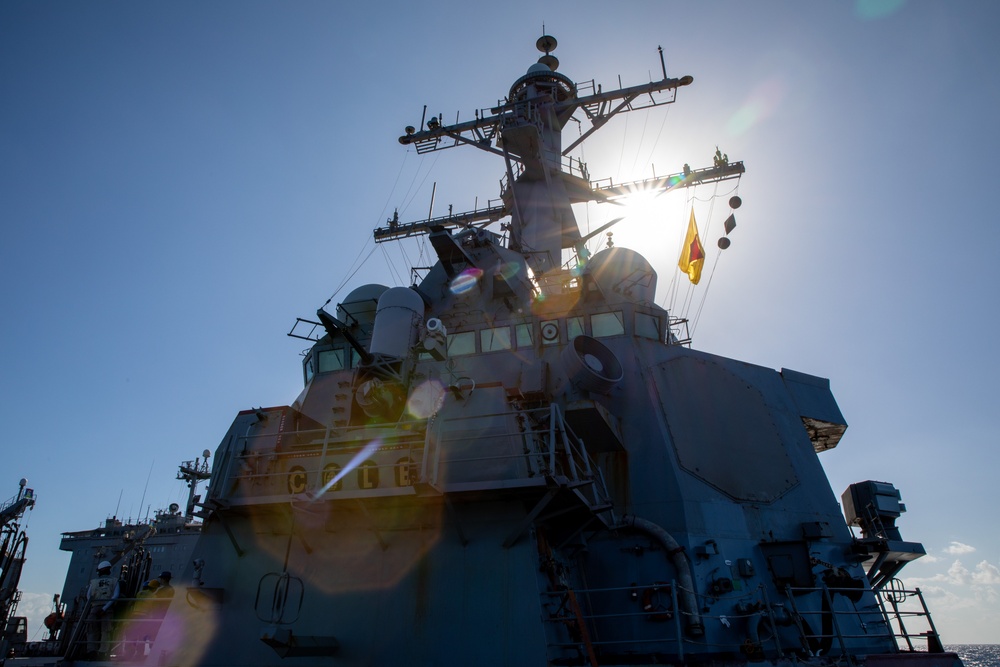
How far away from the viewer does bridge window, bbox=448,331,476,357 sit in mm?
13742

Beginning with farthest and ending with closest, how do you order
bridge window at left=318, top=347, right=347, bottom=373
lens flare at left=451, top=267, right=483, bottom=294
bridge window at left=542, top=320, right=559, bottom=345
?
lens flare at left=451, top=267, right=483, bottom=294 < bridge window at left=318, top=347, right=347, bottom=373 < bridge window at left=542, top=320, right=559, bottom=345

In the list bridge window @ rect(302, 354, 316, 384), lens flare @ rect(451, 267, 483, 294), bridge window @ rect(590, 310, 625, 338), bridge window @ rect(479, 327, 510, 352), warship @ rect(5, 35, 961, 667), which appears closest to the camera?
warship @ rect(5, 35, 961, 667)

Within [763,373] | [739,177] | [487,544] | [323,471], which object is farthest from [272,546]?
[739,177]

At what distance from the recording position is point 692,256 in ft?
Result: 51.9

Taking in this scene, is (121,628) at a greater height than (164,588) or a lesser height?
lesser

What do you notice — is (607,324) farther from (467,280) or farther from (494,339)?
(467,280)

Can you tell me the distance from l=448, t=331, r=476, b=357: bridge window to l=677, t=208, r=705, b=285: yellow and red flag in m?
6.09

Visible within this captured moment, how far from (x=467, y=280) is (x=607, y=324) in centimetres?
442

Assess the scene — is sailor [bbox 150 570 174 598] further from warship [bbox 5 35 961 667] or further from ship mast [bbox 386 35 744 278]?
ship mast [bbox 386 35 744 278]

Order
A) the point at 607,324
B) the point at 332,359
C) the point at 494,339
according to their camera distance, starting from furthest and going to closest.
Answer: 1. the point at 332,359
2. the point at 494,339
3. the point at 607,324

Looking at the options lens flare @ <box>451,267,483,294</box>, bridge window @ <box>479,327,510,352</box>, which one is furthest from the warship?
lens flare @ <box>451,267,483,294</box>

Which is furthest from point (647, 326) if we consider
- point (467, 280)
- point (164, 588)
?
point (164, 588)

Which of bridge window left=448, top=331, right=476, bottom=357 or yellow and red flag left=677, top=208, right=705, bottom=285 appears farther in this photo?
yellow and red flag left=677, top=208, right=705, bottom=285

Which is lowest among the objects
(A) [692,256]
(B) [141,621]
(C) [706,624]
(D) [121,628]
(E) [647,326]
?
(C) [706,624]
